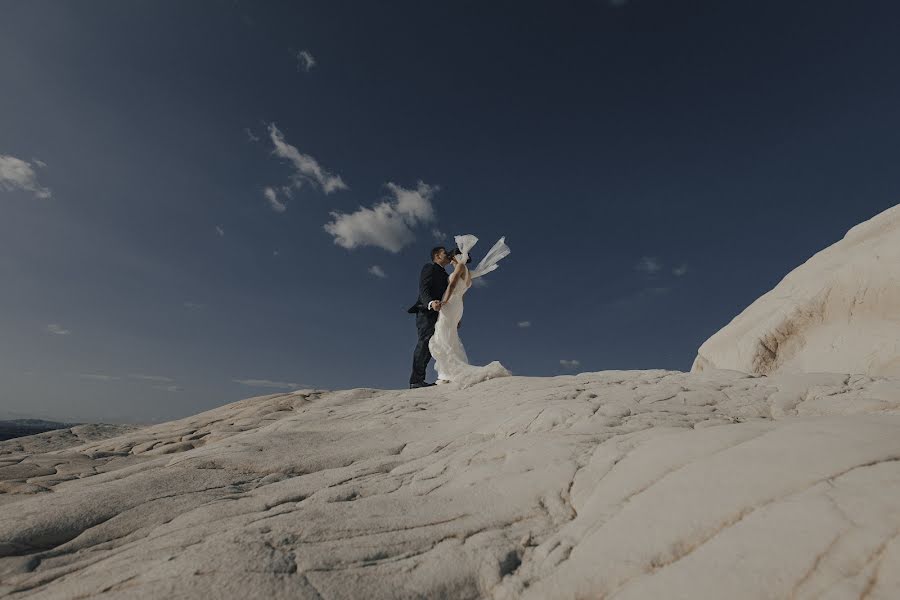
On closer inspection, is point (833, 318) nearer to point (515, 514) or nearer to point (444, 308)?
point (444, 308)

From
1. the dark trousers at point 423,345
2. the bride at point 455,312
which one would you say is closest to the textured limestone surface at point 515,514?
the bride at point 455,312

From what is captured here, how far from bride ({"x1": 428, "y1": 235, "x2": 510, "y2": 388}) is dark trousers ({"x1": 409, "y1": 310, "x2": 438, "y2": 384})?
0.40 metres

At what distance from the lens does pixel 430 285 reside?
9.84m

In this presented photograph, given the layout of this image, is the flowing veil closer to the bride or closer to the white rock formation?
the bride

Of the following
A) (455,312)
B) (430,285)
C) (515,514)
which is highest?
(430,285)

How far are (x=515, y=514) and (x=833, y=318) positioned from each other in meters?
9.35

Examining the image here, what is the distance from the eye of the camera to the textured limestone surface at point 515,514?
2213 mm

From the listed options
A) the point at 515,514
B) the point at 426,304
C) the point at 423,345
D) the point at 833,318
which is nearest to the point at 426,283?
the point at 426,304

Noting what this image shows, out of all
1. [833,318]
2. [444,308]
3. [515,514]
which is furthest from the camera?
[444,308]

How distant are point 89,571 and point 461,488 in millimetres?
2351

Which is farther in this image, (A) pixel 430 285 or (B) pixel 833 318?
(A) pixel 430 285

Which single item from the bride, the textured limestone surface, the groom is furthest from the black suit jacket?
the textured limestone surface

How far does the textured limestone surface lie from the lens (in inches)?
87.1

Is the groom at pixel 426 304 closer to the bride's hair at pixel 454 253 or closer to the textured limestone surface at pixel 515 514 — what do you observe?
the bride's hair at pixel 454 253
